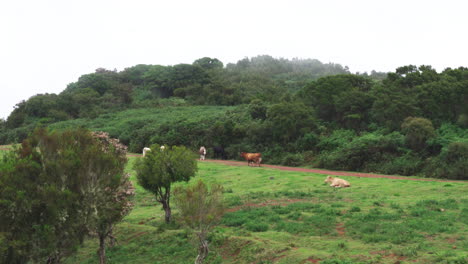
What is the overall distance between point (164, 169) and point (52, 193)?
24.7 feet

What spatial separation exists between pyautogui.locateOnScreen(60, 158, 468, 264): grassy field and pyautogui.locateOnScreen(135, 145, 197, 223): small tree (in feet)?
6.00

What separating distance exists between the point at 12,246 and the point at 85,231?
2.40 metres

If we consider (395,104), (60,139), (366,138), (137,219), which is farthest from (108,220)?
(395,104)

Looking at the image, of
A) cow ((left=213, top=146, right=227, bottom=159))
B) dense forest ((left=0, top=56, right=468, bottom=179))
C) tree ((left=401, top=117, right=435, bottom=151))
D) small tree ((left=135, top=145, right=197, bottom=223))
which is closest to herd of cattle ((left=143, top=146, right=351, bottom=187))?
cow ((left=213, top=146, right=227, bottom=159))

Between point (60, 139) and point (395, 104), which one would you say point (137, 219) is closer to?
point (60, 139)

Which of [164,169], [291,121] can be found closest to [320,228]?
[164,169]

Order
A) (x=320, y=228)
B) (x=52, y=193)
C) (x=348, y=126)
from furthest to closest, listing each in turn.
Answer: (x=348, y=126) → (x=320, y=228) → (x=52, y=193)

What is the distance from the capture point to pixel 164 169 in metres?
20.2

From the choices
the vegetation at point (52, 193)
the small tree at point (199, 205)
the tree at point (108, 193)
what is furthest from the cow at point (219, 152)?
the small tree at point (199, 205)

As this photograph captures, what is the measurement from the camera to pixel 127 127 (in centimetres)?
5700

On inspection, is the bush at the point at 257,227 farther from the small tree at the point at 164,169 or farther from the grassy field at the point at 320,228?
the small tree at the point at 164,169

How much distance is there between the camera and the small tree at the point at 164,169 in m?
20.1

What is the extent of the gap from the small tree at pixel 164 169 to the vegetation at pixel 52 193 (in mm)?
5195

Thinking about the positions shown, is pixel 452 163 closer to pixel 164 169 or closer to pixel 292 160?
pixel 292 160
